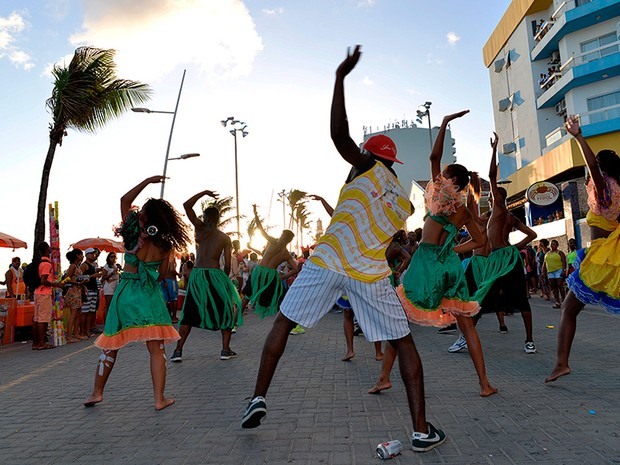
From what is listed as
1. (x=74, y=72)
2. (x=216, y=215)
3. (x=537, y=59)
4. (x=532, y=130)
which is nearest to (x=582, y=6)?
(x=537, y=59)

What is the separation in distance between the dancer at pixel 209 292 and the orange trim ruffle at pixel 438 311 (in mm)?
3004

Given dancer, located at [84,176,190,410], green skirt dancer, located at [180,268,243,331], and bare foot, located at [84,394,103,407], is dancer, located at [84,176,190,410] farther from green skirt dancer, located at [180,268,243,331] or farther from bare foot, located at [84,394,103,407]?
green skirt dancer, located at [180,268,243,331]

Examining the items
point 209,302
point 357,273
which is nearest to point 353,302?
point 357,273

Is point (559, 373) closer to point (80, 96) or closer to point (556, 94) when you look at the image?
point (80, 96)

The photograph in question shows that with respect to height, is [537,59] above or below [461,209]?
above

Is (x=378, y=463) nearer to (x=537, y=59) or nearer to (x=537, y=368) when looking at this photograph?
(x=537, y=368)

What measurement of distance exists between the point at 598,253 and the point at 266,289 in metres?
5.88

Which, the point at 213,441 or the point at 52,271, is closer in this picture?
the point at 213,441

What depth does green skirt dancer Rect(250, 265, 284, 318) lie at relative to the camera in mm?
9137

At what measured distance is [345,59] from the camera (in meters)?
3.19

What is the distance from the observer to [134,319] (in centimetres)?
443

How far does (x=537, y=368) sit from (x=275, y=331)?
3.56 metres

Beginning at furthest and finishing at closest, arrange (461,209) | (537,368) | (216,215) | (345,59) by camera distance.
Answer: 1. (216,215)
2. (537,368)
3. (461,209)
4. (345,59)

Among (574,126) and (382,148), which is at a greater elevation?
(574,126)
